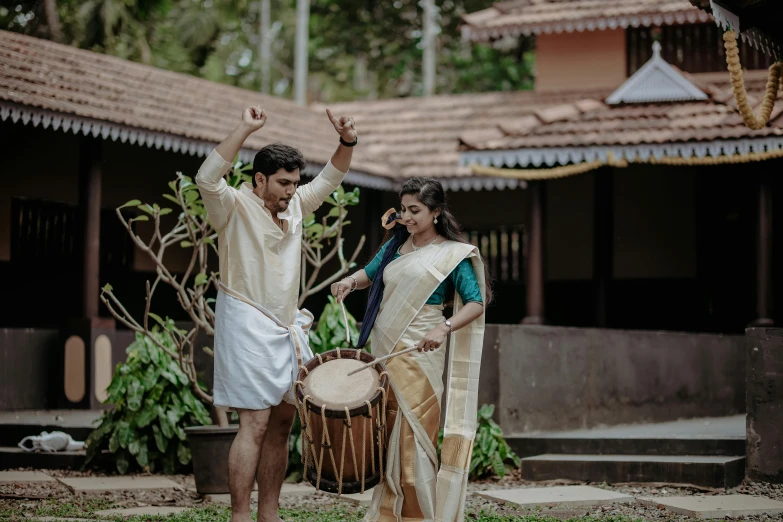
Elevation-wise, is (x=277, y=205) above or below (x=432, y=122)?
below

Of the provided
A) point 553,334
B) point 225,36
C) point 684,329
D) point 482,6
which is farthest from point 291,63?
point 553,334

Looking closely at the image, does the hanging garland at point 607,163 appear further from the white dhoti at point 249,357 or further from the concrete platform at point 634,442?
the white dhoti at point 249,357

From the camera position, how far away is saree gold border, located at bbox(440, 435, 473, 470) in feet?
17.9

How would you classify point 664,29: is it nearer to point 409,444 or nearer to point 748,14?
point 748,14

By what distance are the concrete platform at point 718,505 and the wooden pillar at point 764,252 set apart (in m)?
3.49

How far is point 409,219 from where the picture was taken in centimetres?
543

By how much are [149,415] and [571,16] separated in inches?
340

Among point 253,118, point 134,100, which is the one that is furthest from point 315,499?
point 134,100

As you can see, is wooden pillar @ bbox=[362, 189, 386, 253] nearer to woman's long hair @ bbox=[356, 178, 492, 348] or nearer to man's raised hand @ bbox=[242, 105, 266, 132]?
woman's long hair @ bbox=[356, 178, 492, 348]

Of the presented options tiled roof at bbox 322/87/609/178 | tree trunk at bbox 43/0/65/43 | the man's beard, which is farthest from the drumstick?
tree trunk at bbox 43/0/65/43

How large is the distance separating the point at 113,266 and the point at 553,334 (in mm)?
5978

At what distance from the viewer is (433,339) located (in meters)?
5.12

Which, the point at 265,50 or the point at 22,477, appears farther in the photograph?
the point at 265,50

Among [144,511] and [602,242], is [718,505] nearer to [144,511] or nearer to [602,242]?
[144,511]
